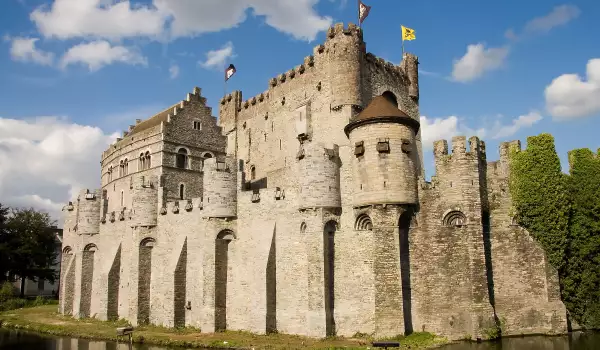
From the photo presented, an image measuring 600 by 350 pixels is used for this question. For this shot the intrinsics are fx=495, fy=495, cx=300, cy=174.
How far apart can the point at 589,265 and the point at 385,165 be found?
12549 millimetres

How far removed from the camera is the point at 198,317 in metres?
29.8

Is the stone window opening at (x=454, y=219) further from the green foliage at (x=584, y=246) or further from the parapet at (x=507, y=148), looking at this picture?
the green foliage at (x=584, y=246)

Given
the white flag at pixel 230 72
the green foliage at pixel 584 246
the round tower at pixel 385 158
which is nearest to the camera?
the round tower at pixel 385 158

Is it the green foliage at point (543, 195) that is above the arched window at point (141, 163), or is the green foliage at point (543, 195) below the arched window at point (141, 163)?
below

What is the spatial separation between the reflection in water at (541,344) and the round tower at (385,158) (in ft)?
23.7

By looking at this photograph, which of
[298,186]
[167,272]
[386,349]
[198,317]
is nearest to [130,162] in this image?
[167,272]

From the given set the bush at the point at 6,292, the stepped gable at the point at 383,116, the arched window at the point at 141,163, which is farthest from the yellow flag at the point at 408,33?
the bush at the point at 6,292

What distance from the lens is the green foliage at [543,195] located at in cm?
2569

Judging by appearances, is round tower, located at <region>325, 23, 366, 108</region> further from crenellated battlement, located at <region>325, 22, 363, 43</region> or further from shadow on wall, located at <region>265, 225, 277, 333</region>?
shadow on wall, located at <region>265, 225, 277, 333</region>

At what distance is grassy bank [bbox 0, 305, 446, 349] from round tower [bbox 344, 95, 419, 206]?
21.9 feet

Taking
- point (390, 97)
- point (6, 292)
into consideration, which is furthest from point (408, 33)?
point (6, 292)

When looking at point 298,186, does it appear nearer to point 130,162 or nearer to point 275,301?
point 275,301

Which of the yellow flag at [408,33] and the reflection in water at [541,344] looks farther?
the yellow flag at [408,33]

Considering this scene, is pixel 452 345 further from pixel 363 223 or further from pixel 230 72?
pixel 230 72
